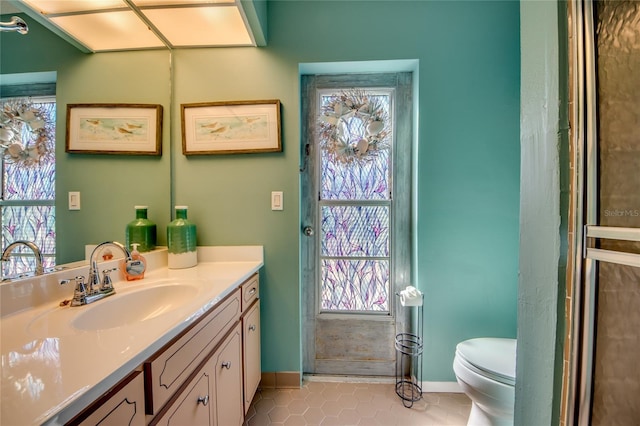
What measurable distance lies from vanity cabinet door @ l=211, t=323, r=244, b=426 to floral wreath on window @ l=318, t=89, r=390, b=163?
117cm

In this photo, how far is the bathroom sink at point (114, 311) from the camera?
65 cm

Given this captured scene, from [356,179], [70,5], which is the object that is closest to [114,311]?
[70,5]

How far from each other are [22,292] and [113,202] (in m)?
A: 0.49

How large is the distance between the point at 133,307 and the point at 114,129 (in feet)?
2.82

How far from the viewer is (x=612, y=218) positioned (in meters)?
0.51

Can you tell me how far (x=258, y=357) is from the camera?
139 cm

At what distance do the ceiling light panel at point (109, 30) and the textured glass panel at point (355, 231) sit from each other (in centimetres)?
136

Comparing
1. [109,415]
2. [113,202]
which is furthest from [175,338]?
[113,202]

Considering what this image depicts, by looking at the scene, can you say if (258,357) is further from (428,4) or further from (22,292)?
(428,4)

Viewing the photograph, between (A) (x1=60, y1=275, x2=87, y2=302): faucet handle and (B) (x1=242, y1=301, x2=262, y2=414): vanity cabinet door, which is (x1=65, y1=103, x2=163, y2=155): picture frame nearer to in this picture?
(A) (x1=60, y1=275, x2=87, y2=302): faucet handle

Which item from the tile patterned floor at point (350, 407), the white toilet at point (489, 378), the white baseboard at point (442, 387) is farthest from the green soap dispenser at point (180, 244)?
the white baseboard at point (442, 387)

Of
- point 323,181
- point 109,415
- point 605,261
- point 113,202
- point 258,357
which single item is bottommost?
point 258,357

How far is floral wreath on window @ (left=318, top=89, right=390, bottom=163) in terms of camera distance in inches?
60.9

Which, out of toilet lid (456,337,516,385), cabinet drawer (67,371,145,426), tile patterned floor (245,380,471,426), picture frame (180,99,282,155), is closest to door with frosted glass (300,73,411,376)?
tile patterned floor (245,380,471,426)
